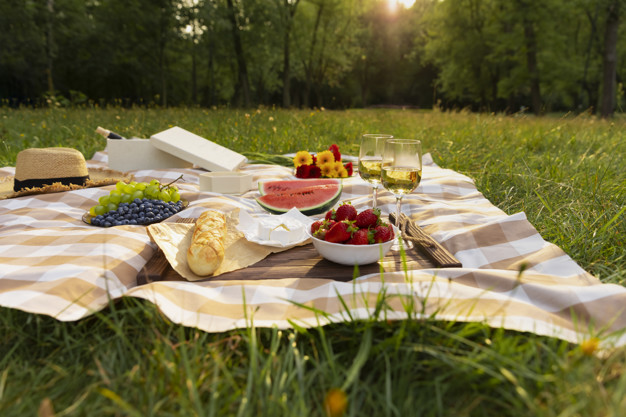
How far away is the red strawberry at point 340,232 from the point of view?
5.91 ft

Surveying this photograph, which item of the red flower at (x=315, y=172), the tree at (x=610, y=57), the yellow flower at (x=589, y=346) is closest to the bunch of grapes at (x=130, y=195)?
the red flower at (x=315, y=172)

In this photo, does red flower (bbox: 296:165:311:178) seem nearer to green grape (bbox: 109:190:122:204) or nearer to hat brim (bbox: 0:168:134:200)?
hat brim (bbox: 0:168:134:200)

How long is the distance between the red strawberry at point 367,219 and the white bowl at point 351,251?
127mm

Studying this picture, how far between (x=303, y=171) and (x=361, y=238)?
221 cm

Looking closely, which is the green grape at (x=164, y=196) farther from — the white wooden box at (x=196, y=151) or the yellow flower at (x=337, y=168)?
the yellow flower at (x=337, y=168)

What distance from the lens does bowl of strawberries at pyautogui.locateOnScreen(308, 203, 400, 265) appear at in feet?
5.91

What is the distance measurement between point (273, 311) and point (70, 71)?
32134 millimetres

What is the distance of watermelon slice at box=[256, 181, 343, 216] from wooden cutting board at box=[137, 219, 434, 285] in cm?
81

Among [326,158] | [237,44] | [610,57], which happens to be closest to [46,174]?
[326,158]

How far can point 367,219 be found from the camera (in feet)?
6.20

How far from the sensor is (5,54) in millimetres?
20547

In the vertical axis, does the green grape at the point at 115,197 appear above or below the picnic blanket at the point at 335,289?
above

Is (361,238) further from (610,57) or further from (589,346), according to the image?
(610,57)

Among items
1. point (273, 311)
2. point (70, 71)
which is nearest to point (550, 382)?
point (273, 311)
